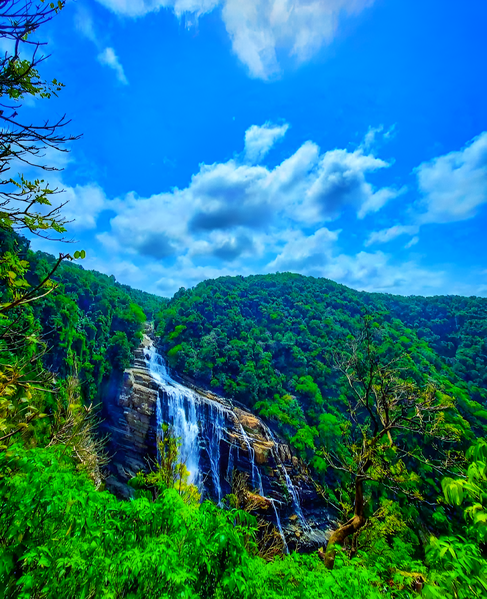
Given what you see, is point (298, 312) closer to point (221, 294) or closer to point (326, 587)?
point (221, 294)

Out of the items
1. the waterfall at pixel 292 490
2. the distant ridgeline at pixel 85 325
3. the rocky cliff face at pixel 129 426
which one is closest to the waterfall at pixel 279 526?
the waterfall at pixel 292 490

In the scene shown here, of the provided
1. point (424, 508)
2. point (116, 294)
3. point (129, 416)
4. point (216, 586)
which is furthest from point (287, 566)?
point (116, 294)

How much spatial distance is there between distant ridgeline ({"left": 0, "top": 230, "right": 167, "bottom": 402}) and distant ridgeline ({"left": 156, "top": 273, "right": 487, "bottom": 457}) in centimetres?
563

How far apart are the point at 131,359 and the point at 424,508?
29.0m

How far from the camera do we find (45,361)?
19750mm

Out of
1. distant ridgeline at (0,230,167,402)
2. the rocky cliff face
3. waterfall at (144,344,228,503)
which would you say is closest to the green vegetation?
distant ridgeline at (0,230,167,402)

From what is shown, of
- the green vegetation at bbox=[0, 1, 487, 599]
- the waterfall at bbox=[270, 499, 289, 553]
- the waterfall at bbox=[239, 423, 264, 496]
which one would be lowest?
the waterfall at bbox=[270, 499, 289, 553]

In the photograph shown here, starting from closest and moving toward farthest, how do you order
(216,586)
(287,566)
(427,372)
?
(216,586) < (287,566) < (427,372)

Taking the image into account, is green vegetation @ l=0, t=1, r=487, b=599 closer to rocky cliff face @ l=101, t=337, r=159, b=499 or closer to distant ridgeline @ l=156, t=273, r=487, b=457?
distant ridgeline @ l=156, t=273, r=487, b=457

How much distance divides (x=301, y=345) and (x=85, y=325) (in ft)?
81.0

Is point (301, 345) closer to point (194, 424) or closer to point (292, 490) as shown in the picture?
point (292, 490)

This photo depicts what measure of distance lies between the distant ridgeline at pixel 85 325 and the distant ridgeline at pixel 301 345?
563 cm

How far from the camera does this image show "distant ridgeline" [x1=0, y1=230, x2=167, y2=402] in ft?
65.0

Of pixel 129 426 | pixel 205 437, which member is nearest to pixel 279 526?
pixel 205 437
